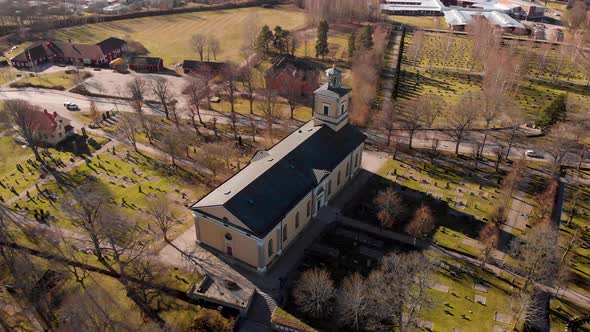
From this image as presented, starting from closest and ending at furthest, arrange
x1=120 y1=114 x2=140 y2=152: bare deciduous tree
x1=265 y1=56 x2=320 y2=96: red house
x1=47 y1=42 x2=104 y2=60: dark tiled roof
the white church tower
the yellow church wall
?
the yellow church wall, the white church tower, x1=120 y1=114 x2=140 y2=152: bare deciduous tree, x1=265 y1=56 x2=320 y2=96: red house, x1=47 y1=42 x2=104 y2=60: dark tiled roof

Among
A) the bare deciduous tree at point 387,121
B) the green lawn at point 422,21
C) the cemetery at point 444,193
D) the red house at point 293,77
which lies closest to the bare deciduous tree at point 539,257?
the cemetery at point 444,193

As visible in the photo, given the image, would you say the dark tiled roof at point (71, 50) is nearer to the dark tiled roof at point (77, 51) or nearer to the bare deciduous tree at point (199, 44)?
the dark tiled roof at point (77, 51)

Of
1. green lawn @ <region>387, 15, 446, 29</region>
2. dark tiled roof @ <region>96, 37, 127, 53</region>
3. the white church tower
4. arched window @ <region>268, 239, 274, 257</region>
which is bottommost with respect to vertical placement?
arched window @ <region>268, 239, 274, 257</region>

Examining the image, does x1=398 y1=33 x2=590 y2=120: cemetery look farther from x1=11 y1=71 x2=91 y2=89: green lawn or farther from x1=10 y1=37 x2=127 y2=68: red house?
x1=11 y1=71 x2=91 y2=89: green lawn

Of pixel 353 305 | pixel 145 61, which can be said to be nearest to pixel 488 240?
pixel 353 305

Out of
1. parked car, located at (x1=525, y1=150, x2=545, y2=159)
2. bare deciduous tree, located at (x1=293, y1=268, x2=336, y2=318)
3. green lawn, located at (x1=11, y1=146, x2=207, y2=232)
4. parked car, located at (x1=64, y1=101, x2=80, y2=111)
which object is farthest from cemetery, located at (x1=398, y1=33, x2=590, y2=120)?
parked car, located at (x1=64, y1=101, x2=80, y2=111)

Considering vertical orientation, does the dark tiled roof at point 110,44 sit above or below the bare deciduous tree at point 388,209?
above

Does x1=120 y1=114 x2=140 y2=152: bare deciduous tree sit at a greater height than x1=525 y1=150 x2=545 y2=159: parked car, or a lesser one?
greater
